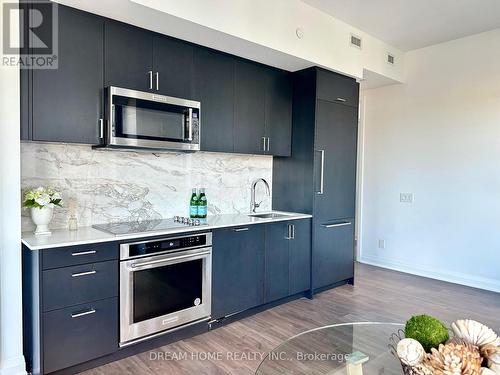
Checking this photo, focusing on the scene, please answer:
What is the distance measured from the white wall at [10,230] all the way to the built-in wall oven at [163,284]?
62 cm

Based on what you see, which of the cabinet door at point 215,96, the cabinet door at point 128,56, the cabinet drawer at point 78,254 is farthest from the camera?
Result: the cabinet door at point 215,96

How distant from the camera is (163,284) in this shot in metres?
2.63

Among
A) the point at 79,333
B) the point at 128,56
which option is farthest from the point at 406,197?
the point at 79,333

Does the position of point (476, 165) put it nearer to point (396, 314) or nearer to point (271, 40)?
point (396, 314)

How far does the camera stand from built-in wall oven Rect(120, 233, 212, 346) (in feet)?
7.98

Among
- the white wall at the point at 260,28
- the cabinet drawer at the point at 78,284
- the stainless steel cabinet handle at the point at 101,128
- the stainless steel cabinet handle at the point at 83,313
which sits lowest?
the stainless steel cabinet handle at the point at 83,313

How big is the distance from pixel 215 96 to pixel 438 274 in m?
3.68

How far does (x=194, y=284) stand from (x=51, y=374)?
1106 millimetres

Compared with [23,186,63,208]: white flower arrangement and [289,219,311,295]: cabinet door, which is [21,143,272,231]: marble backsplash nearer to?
[23,186,63,208]: white flower arrangement

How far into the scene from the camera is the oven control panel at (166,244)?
2.45 meters

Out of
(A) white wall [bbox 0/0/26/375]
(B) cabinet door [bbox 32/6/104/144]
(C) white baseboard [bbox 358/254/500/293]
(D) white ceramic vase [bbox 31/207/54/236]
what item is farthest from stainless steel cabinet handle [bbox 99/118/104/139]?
(C) white baseboard [bbox 358/254/500/293]

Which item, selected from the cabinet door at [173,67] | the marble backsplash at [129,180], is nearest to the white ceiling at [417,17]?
the cabinet door at [173,67]

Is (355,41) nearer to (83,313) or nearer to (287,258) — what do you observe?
(287,258)

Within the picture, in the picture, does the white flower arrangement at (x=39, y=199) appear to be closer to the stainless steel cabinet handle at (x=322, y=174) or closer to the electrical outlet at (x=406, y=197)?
the stainless steel cabinet handle at (x=322, y=174)
